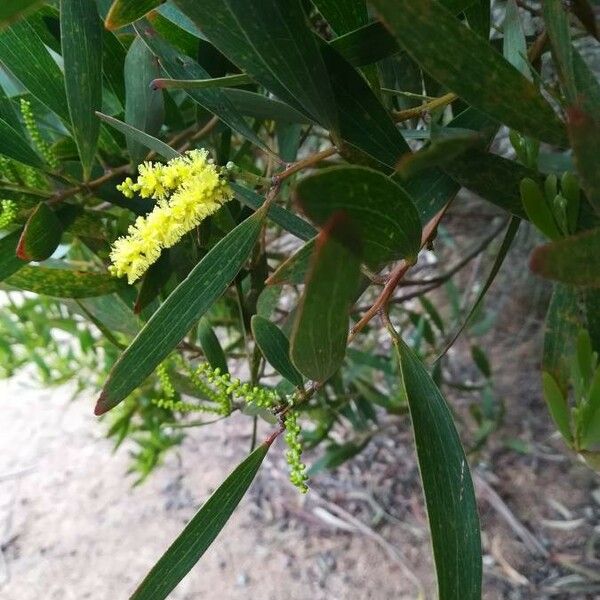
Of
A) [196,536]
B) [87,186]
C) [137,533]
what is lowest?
[137,533]

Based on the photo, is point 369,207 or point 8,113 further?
point 8,113

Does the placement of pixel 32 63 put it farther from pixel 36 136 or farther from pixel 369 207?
pixel 369 207

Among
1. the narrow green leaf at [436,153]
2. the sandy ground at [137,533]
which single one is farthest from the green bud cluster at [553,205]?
the sandy ground at [137,533]

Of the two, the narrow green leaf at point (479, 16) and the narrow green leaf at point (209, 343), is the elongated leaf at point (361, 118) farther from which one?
the narrow green leaf at point (209, 343)

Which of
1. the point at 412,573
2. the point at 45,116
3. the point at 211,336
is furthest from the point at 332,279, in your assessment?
the point at 412,573

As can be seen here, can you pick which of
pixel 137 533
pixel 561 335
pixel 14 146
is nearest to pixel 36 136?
pixel 14 146

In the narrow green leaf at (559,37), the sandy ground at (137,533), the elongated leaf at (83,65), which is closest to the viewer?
the narrow green leaf at (559,37)
